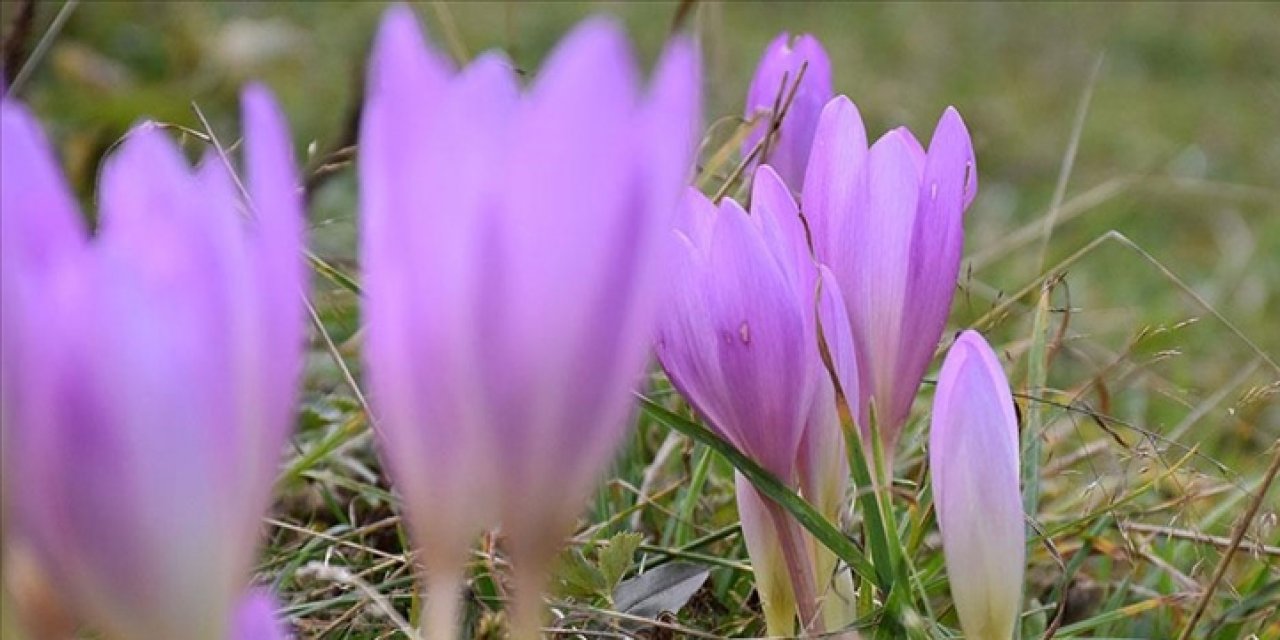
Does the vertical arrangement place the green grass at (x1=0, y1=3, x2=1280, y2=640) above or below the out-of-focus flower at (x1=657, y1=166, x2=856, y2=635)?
below

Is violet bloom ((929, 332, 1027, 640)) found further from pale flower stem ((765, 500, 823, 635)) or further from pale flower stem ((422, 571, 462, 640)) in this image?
pale flower stem ((422, 571, 462, 640))

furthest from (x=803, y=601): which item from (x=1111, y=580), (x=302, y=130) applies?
(x=302, y=130)

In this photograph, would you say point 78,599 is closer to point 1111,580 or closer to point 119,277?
point 119,277

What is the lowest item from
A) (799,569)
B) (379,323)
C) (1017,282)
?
(1017,282)

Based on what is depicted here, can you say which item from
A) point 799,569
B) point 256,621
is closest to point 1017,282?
point 799,569

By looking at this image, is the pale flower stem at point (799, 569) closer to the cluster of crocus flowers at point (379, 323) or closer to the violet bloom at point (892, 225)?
the violet bloom at point (892, 225)

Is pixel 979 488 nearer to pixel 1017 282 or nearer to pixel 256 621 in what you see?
pixel 256 621

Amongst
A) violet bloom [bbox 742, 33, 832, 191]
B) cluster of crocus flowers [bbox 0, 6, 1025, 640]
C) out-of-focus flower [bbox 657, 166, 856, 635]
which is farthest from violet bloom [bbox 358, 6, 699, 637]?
violet bloom [bbox 742, 33, 832, 191]
